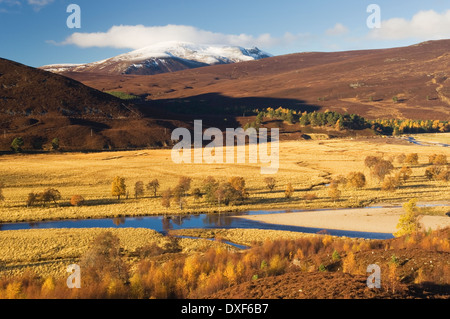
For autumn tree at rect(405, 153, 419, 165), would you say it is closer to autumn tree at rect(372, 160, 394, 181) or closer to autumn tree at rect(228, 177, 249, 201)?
autumn tree at rect(372, 160, 394, 181)

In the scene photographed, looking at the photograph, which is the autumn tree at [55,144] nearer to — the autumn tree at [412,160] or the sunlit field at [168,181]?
the sunlit field at [168,181]

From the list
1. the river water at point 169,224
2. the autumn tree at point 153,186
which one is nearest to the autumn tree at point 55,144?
the autumn tree at point 153,186

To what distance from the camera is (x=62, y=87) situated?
550ft

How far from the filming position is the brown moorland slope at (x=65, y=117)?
124375 mm

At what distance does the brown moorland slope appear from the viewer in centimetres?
12438

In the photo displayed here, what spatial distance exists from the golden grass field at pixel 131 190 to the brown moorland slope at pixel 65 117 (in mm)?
14695

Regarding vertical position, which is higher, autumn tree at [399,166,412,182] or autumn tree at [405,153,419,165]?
autumn tree at [405,153,419,165]

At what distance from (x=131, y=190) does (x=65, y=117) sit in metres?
90.7

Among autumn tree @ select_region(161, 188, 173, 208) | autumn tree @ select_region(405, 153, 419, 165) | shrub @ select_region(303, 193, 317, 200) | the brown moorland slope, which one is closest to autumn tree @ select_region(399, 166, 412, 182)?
autumn tree @ select_region(405, 153, 419, 165)

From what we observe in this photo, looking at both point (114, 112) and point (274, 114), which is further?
point (274, 114)

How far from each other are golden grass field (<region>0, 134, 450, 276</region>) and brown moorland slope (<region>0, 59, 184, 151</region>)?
48.2 ft
